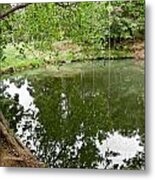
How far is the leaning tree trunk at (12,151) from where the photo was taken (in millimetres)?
2184

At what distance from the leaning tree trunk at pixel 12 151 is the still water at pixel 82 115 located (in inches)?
1.0

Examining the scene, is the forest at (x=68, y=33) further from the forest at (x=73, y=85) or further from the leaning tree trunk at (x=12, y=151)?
the leaning tree trunk at (x=12, y=151)

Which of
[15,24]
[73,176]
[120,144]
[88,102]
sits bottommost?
[73,176]

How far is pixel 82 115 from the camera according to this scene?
2125 mm

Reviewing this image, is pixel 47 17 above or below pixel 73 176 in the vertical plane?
above

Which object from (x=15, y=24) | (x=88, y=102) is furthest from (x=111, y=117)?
(x=15, y=24)

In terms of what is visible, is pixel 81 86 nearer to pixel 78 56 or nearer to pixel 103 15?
pixel 78 56

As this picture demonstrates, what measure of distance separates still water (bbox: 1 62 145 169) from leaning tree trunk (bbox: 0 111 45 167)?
0.03 m

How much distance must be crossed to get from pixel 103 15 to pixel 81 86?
311 millimetres

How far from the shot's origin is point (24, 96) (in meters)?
2.19

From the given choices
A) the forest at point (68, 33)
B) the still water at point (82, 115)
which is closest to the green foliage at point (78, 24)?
the forest at point (68, 33)

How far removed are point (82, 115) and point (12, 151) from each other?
1.16ft

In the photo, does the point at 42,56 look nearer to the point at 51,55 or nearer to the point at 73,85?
the point at 51,55

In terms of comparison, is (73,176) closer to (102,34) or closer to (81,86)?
(81,86)
